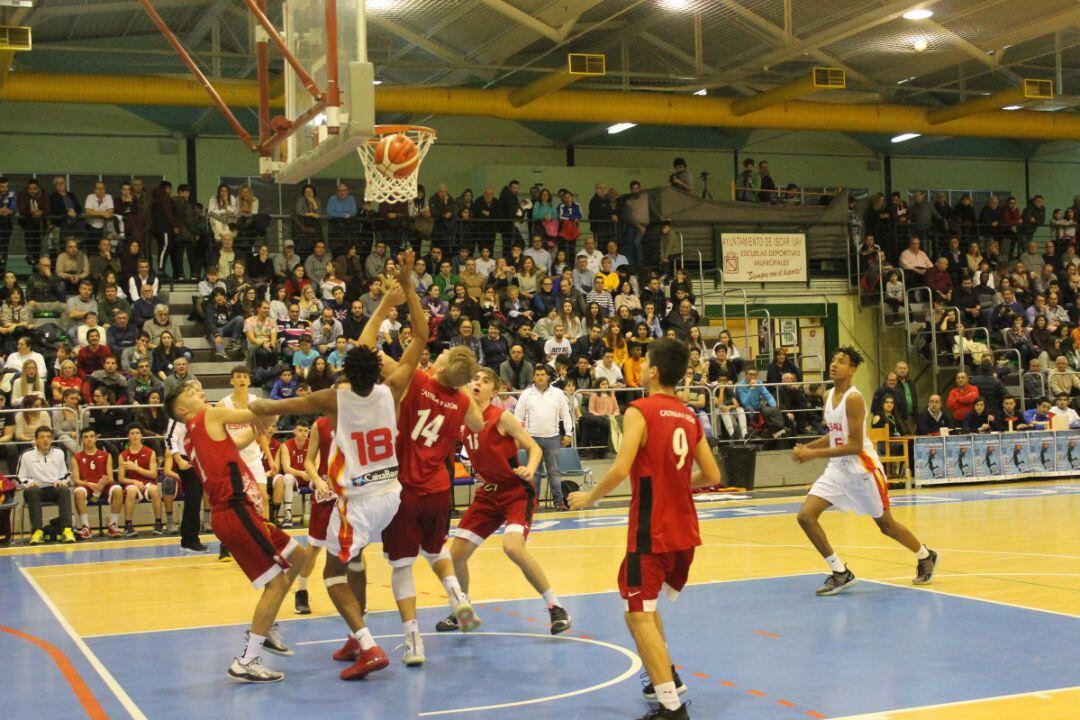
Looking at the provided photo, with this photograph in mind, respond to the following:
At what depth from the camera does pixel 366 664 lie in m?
7.01

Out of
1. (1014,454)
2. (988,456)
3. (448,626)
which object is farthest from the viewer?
(1014,454)

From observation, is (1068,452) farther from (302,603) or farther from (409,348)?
(409,348)

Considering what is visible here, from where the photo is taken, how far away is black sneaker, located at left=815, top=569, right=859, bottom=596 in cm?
959

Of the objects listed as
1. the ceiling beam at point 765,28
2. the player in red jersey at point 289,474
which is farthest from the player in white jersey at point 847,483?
the ceiling beam at point 765,28

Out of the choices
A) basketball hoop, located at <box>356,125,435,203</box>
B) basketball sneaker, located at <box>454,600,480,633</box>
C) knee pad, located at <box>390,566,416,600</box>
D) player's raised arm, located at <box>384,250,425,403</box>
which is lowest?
basketball sneaker, located at <box>454,600,480,633</box>

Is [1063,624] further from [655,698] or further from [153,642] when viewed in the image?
[153,642]

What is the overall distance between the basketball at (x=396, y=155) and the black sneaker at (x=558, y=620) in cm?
480

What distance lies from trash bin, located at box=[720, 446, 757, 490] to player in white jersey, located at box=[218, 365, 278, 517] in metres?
7.22

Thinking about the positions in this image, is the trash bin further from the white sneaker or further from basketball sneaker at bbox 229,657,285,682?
basketball sneaker at bbox 229,657,285,682

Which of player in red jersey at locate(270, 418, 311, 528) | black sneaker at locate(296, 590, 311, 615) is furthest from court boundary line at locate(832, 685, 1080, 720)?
player in red jersey at locate(270, 418, 311, 528)

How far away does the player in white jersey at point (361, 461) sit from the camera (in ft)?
23.0

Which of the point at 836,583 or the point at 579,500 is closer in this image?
the point at 579,500

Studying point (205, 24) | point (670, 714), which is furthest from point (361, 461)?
point (205, 24)

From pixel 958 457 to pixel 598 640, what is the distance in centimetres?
1350
